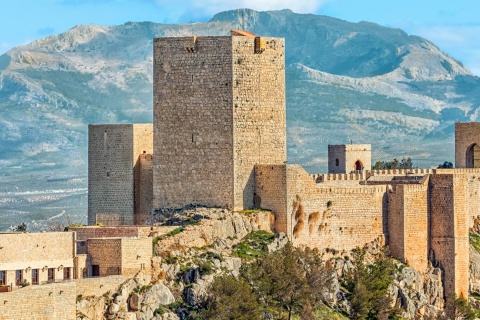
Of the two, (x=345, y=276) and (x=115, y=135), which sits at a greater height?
(x=115, y=135)

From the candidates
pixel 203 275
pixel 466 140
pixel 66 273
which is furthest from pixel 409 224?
pixel 66 273

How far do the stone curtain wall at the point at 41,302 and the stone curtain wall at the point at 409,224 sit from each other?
1905cm

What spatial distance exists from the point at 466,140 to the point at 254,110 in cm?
2126

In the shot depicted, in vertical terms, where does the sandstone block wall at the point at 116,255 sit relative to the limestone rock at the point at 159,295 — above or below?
above

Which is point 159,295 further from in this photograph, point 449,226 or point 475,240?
point 475,240

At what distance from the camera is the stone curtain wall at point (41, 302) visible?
161ft

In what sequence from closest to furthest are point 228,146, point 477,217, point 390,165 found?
point 228,146 → point 477,217 → point 390,165

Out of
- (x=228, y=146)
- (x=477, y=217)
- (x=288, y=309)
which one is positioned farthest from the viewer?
(x=477, y=217)

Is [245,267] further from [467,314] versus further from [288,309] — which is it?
[467,314]

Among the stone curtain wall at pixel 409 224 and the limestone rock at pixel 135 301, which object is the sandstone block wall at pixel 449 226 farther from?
the limestone rock at pixel 135 301

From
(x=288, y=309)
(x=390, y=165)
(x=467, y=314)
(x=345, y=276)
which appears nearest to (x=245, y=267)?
(x=288, y=309)

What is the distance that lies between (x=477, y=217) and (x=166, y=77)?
18205mm

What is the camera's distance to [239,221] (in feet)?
205

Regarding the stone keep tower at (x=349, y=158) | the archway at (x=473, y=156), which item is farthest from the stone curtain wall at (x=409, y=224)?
the archway at (x=473, y=156)
